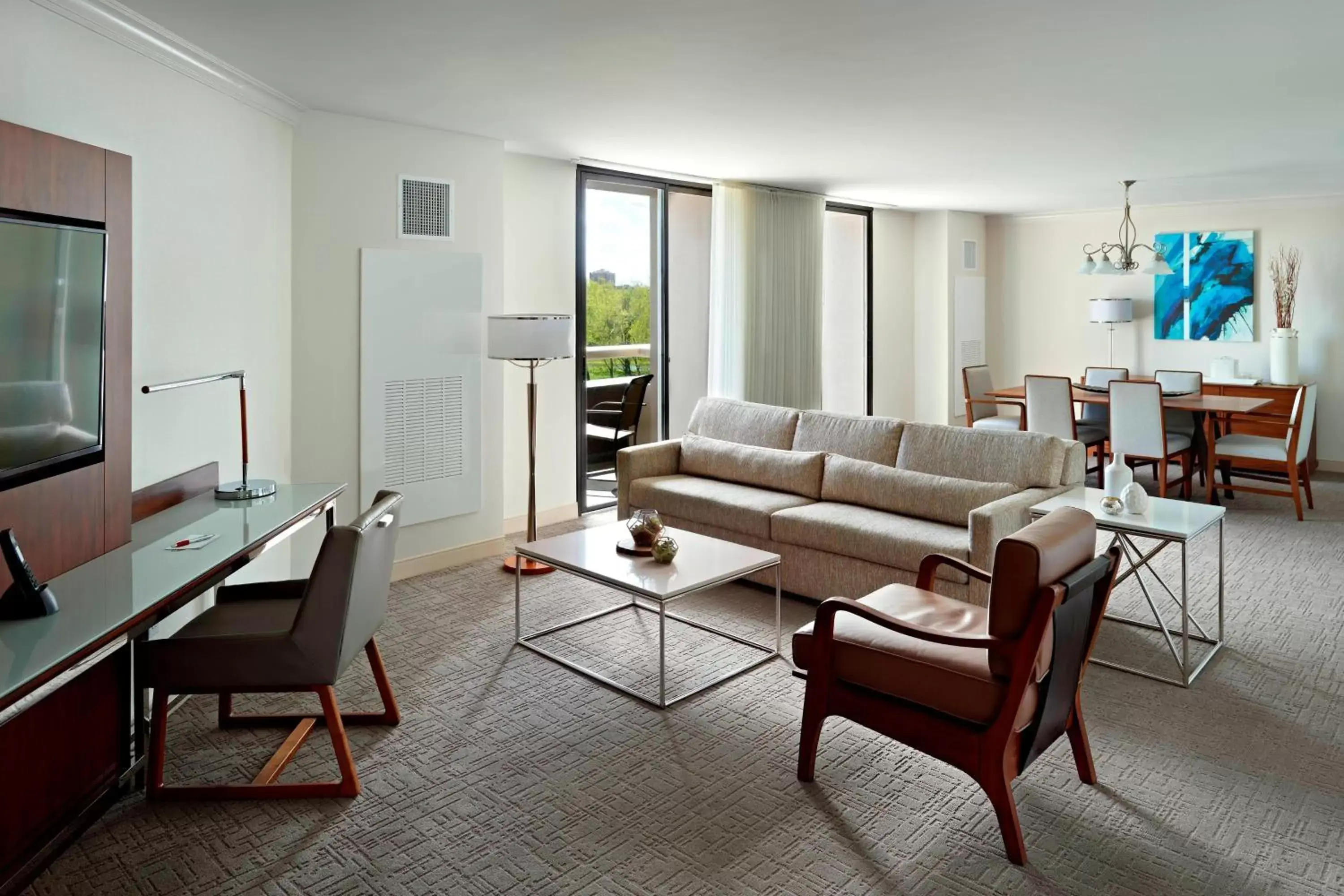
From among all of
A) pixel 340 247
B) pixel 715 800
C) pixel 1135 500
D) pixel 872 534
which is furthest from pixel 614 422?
pixel 715 800

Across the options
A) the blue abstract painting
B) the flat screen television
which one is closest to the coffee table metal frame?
the flat screen television

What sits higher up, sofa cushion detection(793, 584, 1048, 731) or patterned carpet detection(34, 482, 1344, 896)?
sofa cushion detection(793, 584, 1048, 731)

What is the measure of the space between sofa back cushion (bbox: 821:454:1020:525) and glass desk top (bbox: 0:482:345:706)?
2.52m

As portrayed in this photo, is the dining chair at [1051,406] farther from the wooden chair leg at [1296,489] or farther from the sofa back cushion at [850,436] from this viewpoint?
the sofa back cushion at [850,436]

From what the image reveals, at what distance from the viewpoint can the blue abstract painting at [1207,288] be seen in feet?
28.0

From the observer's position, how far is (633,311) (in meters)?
6.72

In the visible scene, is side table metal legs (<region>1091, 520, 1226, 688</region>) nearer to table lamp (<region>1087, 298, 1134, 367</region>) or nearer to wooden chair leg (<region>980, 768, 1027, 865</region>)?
wooden chair leg (<region>980, 768, 1027, 865</region>)

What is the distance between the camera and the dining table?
6.80m

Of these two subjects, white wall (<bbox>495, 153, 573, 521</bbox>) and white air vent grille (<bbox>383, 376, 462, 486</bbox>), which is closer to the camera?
white air vent grille (<bbox>383, 376, 462, 486</bbox>)

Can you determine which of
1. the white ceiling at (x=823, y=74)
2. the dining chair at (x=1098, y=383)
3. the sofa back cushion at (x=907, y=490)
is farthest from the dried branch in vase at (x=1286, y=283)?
the sofa back cushion at (x=907, y=490)

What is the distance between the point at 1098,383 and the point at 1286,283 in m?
1.78

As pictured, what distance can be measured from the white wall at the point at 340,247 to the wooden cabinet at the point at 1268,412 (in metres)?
6.74

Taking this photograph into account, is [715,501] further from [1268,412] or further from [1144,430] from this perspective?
[1268,412]

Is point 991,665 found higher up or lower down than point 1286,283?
lower down
